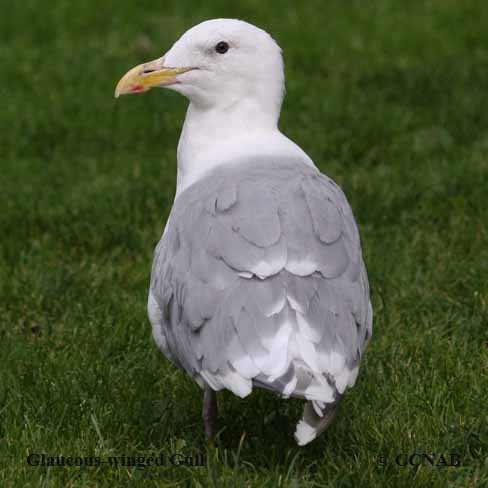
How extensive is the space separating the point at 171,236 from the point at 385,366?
3.67 ft

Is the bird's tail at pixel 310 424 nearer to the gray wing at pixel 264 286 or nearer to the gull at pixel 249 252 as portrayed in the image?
the gull at pixel 249 252

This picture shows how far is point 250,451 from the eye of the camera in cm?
401

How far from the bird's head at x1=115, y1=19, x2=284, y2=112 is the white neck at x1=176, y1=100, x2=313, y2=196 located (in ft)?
0.14

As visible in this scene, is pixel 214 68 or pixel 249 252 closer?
pixel 249 252

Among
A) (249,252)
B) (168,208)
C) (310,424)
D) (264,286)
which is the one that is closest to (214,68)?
(249,252)

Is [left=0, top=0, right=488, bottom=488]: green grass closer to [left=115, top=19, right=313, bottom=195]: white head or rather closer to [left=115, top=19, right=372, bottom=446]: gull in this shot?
[left=115, top=19, right=372, bottom=446]: gull

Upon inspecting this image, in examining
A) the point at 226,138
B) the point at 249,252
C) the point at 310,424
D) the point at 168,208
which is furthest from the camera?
the point at 168,208

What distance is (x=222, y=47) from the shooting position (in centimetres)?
447

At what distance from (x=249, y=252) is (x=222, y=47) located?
3.70 feet

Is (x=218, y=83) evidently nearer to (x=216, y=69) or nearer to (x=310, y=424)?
(x=216, y=69)

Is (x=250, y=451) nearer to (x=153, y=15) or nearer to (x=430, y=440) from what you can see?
(x=430, y=440)

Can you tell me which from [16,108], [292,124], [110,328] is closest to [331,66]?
[292,124]

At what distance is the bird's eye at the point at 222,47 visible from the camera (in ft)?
14.6

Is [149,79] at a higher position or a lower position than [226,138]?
higher
